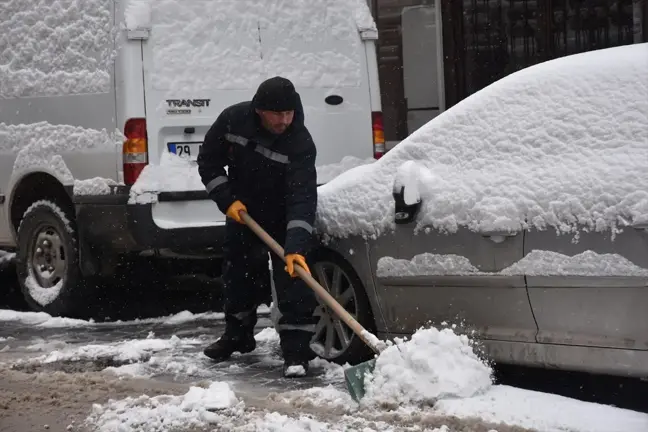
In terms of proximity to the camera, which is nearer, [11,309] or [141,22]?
[141,22]

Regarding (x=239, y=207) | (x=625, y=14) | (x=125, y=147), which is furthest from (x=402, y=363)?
(x=625, y=14)

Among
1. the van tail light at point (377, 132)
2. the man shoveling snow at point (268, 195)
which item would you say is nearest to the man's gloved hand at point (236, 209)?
the man shoveling snow at point (268, 195)

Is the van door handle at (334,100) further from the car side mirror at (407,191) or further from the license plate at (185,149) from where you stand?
the car side mirror at (407,191)

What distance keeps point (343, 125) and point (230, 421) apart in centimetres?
383

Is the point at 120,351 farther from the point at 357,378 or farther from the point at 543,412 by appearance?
the point at 543,412

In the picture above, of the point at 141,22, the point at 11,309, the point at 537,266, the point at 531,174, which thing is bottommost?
the point at 11,309

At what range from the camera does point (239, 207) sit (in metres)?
6.47

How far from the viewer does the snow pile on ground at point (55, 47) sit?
803cm

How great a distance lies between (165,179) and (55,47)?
1.53 meters

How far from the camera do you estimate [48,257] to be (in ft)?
28.9

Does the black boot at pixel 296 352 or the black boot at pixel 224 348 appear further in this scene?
the black boot at pixel 224 348

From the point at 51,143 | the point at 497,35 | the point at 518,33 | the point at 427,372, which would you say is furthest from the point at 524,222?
Answer: the point at 497,35

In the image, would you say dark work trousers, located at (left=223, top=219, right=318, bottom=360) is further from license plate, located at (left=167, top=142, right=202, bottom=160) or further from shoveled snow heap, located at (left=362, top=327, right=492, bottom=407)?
license plate, located at (left=167, top=142, right=202, bottom=160)

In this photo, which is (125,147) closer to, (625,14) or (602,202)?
(602,202)
